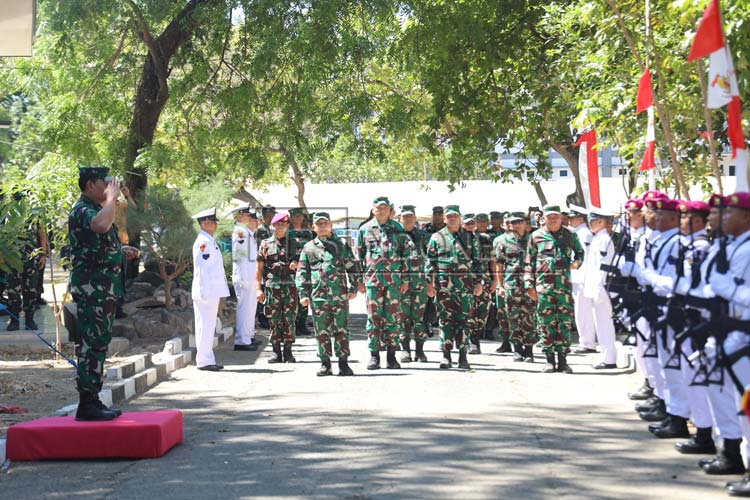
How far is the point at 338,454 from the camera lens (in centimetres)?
804

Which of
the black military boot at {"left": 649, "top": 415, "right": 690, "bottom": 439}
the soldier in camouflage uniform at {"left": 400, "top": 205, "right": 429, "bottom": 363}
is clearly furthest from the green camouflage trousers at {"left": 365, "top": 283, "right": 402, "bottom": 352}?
the black military boot at {"left": 649, "top": 415, "right": 690, "bottom": 439}

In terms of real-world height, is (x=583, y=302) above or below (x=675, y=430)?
above

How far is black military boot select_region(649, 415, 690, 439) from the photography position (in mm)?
8578

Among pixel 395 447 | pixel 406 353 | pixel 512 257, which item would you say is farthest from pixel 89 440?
pixel 512 257

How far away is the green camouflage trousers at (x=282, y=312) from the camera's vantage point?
1435cm

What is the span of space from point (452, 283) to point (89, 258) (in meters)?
6.07

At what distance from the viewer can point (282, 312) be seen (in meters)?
14.4

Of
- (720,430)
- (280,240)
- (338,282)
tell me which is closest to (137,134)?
(280,240)

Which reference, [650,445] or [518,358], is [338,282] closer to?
[518,358]

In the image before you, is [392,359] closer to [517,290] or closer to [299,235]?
[517,290]

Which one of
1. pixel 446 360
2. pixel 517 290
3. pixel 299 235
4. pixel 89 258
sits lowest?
pixel 446 360

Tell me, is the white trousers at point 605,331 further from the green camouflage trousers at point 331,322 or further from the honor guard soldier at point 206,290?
the honor guard soldier at point 206,290

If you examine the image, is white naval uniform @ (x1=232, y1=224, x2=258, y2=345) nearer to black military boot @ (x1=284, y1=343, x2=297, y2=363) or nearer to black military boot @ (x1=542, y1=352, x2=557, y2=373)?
black military boot @ (x1=284, y1=343, x2=297, y2=363)

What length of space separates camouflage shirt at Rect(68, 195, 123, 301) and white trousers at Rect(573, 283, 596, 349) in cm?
772
